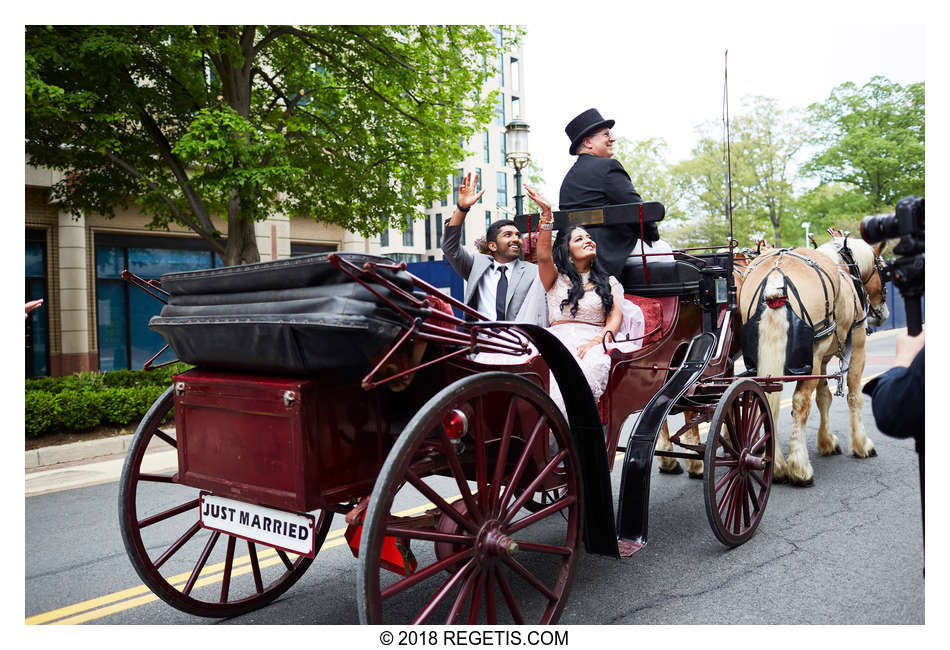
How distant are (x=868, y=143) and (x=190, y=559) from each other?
15.9 metres

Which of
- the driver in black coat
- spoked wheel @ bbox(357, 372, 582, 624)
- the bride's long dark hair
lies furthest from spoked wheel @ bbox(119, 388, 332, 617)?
the driver in black coat

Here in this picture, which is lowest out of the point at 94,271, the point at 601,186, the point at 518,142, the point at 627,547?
the point at 627,547

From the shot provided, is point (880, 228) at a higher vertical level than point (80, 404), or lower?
higher

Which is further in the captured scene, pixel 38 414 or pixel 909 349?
pixel 38 414

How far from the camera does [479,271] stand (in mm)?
5328

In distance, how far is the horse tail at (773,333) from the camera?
558 cm

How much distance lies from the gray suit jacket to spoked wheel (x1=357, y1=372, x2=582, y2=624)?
1728 mm

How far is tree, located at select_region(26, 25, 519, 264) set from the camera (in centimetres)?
845

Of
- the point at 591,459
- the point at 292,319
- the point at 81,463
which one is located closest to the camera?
the point at 292,319

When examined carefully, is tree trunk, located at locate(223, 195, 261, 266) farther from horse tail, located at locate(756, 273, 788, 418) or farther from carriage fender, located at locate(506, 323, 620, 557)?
carriage fender, located at locate(506, 323, 620, 557)

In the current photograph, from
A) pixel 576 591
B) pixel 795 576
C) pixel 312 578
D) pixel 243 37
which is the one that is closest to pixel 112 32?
pixel 243 37

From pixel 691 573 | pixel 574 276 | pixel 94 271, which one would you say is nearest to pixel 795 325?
pixel 574 276

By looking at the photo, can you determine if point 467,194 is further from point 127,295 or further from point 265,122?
point 127,295

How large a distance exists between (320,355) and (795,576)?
9.85 ft
